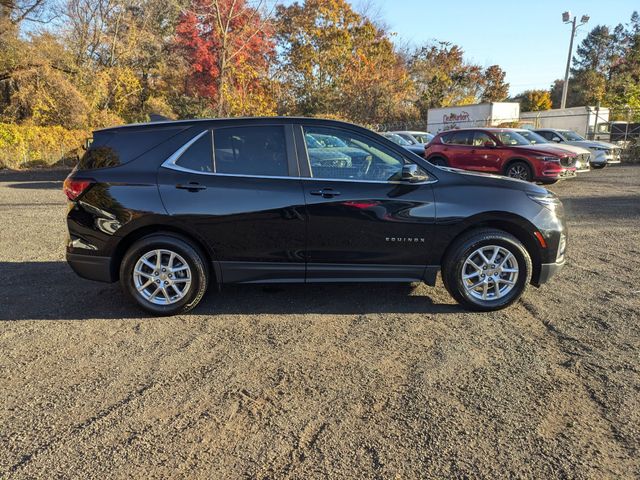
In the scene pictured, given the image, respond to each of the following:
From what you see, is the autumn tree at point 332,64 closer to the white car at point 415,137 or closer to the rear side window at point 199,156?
the white car at point 415,137

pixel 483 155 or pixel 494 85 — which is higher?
pixel 494 85

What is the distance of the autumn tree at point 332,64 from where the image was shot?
3453cm

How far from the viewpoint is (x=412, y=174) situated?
430 cm

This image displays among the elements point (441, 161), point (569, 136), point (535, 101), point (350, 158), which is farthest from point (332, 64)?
point (350, 158)

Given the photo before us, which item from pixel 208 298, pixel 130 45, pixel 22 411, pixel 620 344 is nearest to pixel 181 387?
pixel 22 411

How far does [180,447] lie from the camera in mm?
2629

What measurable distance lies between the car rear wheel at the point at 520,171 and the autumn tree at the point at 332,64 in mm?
22216

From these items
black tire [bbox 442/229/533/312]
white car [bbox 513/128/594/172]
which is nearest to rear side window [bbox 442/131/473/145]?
white car [bbox 513/128/594/172]

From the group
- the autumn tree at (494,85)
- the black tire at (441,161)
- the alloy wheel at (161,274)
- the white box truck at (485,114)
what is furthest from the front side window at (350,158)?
the autumn tree at (494,85)

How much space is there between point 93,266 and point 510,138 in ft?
39.2

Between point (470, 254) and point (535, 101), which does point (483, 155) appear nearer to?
point (470, 254)

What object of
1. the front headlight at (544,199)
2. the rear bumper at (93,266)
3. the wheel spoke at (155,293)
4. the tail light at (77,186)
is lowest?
the wheel spoke at (155,293)

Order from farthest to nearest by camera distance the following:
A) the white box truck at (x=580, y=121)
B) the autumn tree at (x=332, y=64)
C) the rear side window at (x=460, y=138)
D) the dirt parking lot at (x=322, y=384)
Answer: the autumn tree at (x=332, y=64) < the white box truck at (x=580, y=121) < the rear side window at (x=460, y=138) < the dirt parking lot at (x=322, y=384)

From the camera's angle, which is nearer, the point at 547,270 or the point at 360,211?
the point at 360,211
